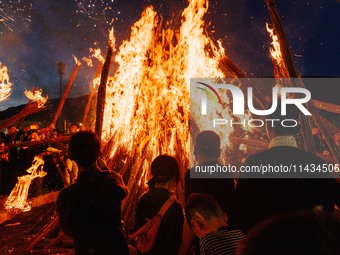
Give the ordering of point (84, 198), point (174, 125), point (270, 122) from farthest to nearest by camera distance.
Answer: point (174, 125)
point (270, 122)
point (84, 198)

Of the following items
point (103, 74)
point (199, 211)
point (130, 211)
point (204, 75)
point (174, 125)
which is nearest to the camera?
point (199, 211)

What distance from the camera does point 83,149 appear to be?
2709mm

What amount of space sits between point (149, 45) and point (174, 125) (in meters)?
1.59

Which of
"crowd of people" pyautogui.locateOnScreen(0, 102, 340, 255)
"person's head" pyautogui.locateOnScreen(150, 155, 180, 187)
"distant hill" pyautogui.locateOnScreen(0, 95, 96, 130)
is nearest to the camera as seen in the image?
"crowd of people" pyautogui.locateOnScreen(0, 102, 340, 255)

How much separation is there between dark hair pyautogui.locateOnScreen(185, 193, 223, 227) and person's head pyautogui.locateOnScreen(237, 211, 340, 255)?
4.53ft

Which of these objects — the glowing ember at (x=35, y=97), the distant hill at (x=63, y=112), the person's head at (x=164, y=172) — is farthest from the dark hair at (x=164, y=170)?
the distant hill at (x=63, y=112)

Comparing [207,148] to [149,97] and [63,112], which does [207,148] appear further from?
[63,112]

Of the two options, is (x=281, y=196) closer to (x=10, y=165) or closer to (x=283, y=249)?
(x=283, y=249)

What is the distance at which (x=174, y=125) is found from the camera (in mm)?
6410

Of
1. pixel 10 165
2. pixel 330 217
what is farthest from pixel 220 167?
pixel 10 165

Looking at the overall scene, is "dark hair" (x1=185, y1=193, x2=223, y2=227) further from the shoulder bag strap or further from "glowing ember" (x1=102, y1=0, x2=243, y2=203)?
"glowing ember" (x1=102, y1=0, x2=243, y2=203)

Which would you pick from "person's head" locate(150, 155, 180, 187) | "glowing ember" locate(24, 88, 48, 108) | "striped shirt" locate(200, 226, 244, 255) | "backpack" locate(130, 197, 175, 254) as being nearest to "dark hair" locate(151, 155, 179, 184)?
"person's head" locate(150, 155, 180, 187)

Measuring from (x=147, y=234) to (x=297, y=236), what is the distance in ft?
7.49

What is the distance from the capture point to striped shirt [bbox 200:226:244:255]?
2.01 m
